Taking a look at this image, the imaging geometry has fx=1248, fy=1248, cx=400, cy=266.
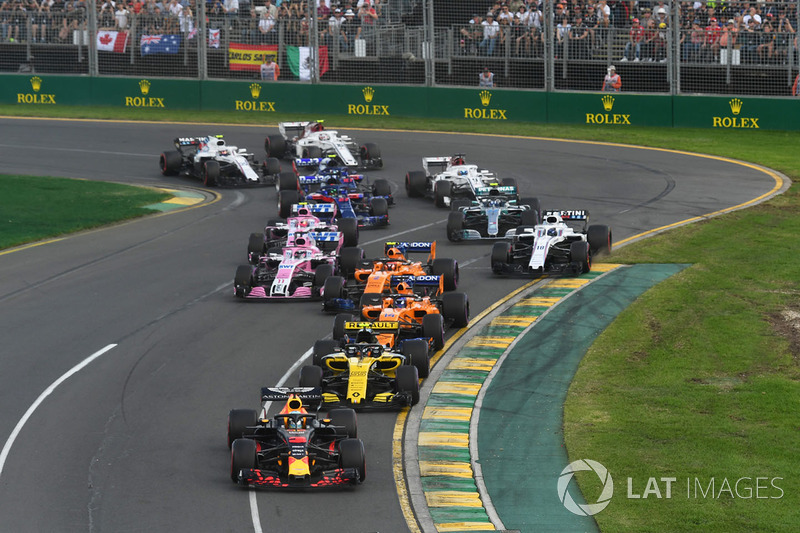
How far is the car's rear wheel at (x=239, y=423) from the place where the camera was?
1859 centimetres

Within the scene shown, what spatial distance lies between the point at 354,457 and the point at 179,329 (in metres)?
8.83

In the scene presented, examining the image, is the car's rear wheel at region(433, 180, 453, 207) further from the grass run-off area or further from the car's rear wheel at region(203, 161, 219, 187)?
the grass run-off area

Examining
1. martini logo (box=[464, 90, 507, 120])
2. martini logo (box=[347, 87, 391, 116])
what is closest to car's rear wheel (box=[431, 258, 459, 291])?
martini logo (box=[464, 90, 507, 120])

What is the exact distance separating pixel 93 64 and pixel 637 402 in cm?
4013

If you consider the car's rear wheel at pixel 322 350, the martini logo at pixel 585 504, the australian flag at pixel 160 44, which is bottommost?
the martini logo at pixel 585 504

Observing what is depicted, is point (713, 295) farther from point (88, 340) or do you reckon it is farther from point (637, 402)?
point (88, 340)

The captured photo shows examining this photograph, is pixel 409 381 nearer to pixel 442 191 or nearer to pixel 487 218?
pixel 487 218

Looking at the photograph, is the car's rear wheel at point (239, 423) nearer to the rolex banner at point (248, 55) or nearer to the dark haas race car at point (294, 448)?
the dark haas race car at point (294, 448)

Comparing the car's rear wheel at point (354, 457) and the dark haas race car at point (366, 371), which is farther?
the dark haas race car at point (366, 371)

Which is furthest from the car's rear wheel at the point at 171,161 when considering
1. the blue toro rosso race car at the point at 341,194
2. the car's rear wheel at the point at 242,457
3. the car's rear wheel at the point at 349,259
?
the car's rear wheel at the point at 242,457

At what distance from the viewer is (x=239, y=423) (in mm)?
18609

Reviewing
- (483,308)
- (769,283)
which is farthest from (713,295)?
(483,308)

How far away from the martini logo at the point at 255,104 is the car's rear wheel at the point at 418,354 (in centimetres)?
3365

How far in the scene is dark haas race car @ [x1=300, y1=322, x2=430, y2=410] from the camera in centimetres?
2075
